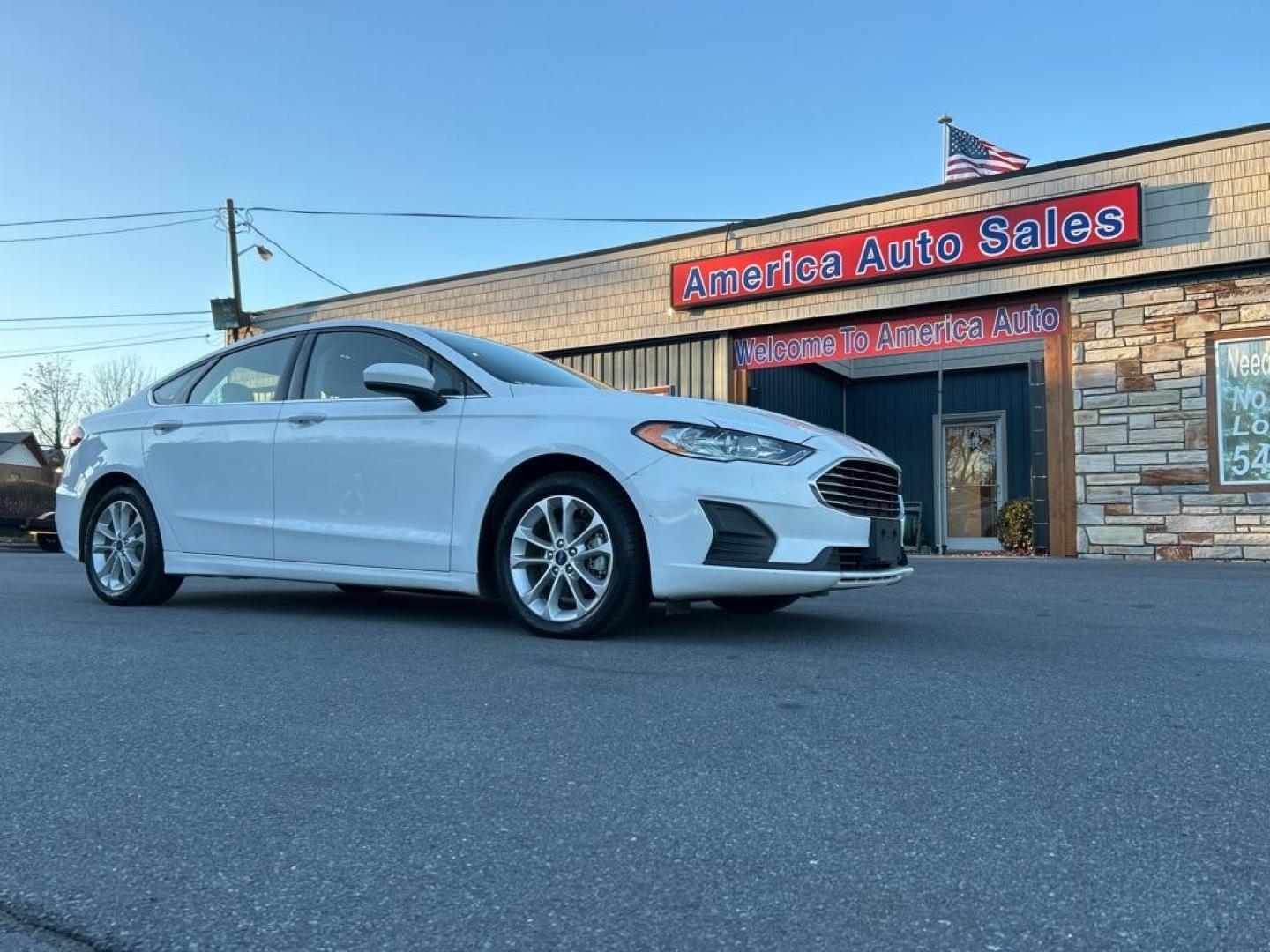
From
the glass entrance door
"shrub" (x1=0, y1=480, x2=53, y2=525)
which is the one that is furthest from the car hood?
"shrub" (x1=0, y1=480, x2=53, y2=525)

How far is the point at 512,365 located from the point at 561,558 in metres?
1.23

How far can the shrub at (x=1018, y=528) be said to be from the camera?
14.0 meters

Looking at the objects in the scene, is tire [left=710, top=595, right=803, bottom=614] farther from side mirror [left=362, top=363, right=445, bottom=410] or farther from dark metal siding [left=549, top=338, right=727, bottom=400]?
dark metal siding [left=549, top=338, right=727, bottom=400]

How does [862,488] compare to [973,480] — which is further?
[973,480]

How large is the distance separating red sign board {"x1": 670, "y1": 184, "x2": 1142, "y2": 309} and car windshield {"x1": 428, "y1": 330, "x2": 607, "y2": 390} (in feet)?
27.6

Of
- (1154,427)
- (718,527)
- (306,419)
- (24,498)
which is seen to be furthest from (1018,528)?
(24,498)

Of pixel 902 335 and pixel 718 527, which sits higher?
pixel 902 335

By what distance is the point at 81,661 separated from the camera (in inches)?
154

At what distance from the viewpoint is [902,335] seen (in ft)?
44.0

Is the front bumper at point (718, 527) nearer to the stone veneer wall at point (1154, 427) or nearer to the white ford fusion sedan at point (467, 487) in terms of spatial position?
the white ford fusion sedan at point (467, 487)

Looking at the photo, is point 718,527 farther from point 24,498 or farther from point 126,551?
point 24,498

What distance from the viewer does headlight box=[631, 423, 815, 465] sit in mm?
4266

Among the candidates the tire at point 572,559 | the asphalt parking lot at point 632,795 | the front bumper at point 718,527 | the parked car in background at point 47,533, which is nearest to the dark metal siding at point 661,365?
the parked car in background at point 47,533

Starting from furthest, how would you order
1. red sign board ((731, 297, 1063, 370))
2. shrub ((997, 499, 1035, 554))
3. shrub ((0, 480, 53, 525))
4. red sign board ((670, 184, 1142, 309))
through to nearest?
shrub ((0, 480, 53, 525))
shrub ((997, 499, 1035, 554))
red sign board ((731, 297, 1063, 370))
red sign board ((670, 184, 1142, 309))
